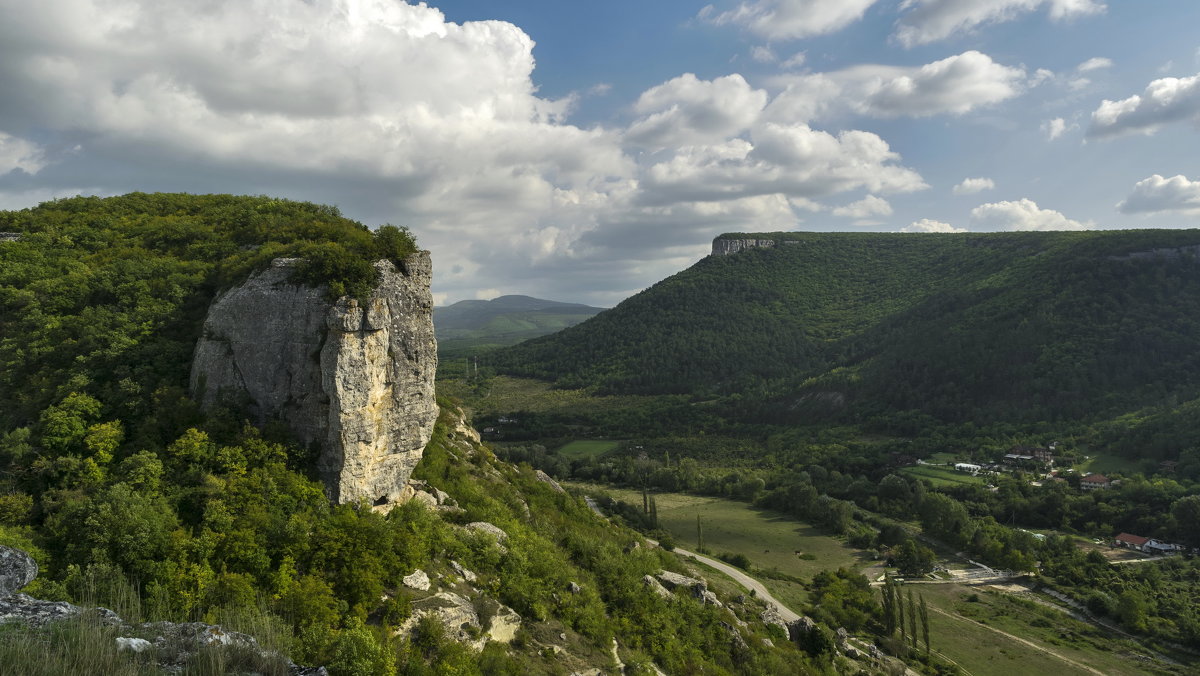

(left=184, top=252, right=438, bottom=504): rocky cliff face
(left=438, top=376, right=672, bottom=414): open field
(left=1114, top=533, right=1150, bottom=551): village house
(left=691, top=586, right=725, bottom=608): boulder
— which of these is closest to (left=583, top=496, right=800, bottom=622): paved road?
(left=691, top=586, right=725, bottom=608): boulder

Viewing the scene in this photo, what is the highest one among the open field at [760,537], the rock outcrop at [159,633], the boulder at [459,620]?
the rock outcrop at [159,633]

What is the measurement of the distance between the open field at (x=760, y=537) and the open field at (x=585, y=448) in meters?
16.9

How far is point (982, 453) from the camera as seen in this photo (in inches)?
4109

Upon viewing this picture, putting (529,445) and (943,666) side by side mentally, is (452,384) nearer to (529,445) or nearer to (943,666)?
(529,445)

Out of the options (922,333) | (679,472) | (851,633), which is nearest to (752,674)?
(851,633)

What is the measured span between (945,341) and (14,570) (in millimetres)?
155730

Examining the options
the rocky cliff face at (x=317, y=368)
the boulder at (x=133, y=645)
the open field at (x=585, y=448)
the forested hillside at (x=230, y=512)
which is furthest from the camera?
the open field at (x=585, y=448)

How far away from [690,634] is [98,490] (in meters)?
27.0

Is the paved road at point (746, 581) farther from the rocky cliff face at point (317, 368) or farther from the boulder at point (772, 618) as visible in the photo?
the rocky cliff face at point (317, 368)

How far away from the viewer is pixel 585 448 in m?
121

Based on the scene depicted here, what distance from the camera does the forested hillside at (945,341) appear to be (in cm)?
11419

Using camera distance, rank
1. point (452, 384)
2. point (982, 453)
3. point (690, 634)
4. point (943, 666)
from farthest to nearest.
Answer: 1. point (452, 384)
2. point (982, 453)
3. point (943, 666)
4. point (690, 634)

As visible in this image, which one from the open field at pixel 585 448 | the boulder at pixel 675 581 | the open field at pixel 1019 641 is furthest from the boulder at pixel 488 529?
the open field at pixel 585 448

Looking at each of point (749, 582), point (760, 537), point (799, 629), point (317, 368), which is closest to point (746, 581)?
point (749, 582)
